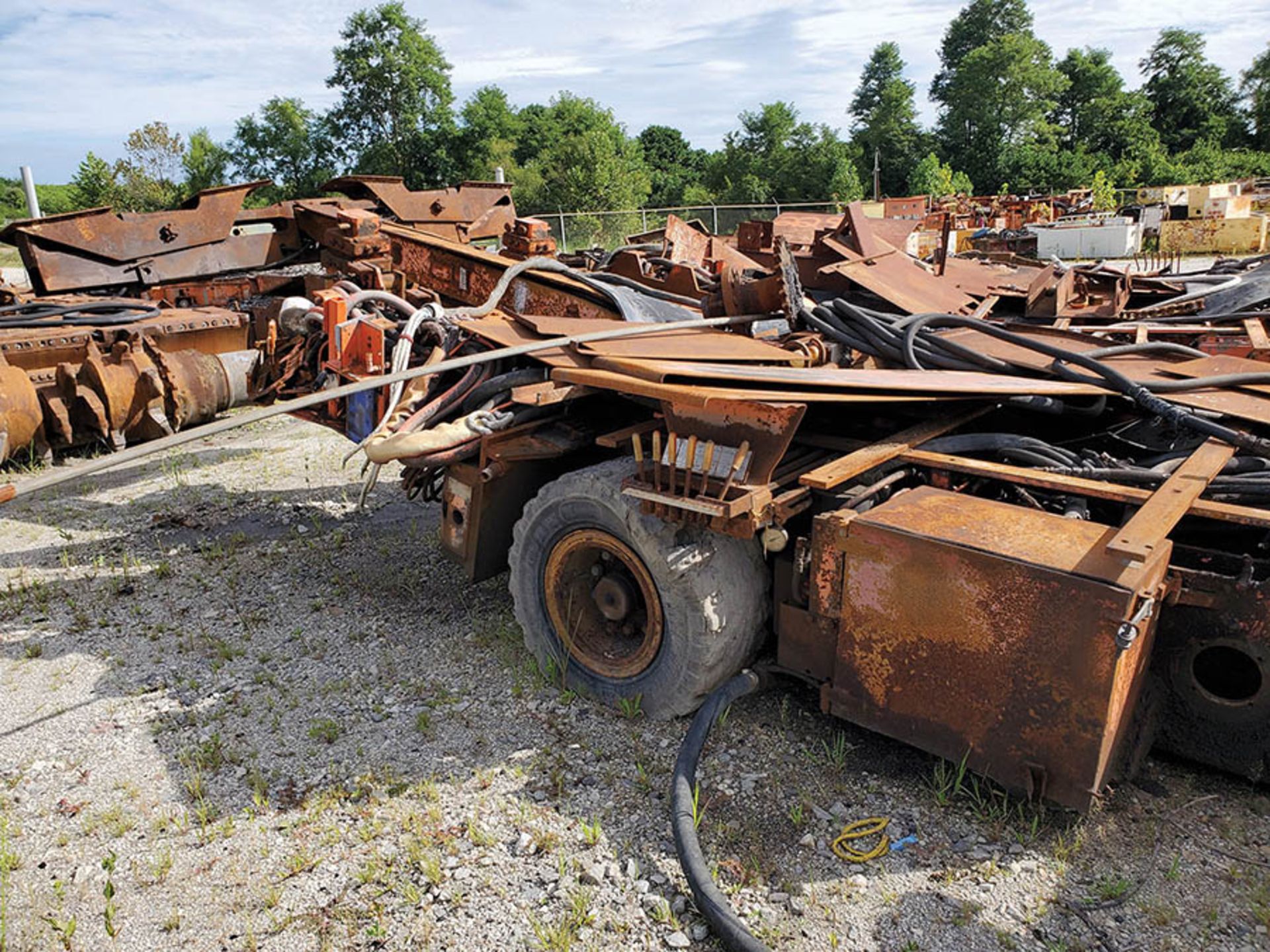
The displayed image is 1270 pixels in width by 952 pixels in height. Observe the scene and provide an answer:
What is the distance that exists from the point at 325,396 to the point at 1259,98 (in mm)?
77229

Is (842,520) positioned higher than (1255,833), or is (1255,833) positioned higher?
(842,520)

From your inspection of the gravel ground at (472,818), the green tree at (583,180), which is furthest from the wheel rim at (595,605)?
the green tree at (583,180)

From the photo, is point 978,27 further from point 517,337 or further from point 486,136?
point 517,337

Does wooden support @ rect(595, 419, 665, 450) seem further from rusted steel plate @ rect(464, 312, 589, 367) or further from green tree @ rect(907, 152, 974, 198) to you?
green tree @ rect(907, 152, 974, 198)

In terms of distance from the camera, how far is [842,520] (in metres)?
2.83

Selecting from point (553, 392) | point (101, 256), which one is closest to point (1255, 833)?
point (553, 392)

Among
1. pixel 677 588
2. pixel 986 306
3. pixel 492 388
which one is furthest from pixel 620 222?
pixel 677 588

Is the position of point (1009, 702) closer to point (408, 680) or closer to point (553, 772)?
point (553, 772)

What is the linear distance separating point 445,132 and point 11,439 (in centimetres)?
5634

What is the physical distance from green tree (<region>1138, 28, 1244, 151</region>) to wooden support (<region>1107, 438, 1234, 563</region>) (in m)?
71.0

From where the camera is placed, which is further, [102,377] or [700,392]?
[102,377]

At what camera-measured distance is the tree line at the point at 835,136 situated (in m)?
52.1

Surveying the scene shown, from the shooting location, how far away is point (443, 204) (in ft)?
27.5

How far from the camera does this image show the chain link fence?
25375mm
